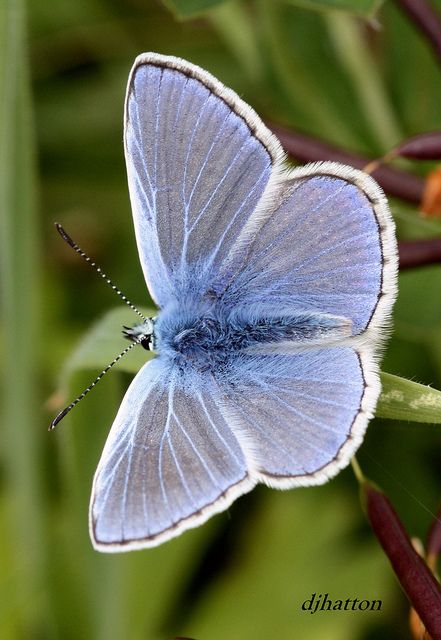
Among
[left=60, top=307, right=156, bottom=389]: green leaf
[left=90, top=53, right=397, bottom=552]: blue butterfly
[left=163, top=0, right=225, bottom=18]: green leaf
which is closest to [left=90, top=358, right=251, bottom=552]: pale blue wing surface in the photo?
[left=90, top=53, right=397, bottom=552]: blue butterfly

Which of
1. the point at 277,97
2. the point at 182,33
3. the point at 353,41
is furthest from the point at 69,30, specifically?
the point at 353,41

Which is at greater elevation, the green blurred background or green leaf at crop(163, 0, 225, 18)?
green leaf at crop(163, 0, 225, 18)

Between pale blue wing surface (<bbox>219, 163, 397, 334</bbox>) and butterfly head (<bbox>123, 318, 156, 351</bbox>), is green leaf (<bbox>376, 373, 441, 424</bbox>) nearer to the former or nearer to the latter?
pale blue wing surface (<bbox>219, 163, 397, 334</bbox>)

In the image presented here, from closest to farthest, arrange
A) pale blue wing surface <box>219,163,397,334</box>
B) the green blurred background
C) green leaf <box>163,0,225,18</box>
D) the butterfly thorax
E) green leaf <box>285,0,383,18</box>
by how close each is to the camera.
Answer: pale blue wing surface <box>219,163,397,334</box> → the butterfly thorax → green leaf <box>285,0,383,18</box> → green leaf <box>163,0,225,18</box> → the green blurred background

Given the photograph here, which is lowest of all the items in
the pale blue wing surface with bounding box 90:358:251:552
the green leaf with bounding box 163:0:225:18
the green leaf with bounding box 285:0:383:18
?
the pale blue wing surface with bounding box 90:358:251:552

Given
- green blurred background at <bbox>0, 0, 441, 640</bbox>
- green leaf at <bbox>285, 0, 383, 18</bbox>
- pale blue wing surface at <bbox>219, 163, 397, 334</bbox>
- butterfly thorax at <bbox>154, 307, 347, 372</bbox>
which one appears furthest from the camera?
green blurred background at <bbox>0, 0, 441, 640</bbox>

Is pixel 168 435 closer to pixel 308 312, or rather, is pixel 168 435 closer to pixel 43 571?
pixel 308 312

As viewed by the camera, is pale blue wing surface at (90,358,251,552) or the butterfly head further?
the butterfly head

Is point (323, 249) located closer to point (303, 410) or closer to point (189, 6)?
point (303, 410)
